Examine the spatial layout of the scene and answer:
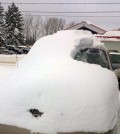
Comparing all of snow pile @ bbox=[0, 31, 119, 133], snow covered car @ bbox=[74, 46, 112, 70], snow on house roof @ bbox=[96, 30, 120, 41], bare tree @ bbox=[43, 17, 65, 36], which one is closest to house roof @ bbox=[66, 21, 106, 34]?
snow on house roof @ bbox=[96, 30, 120, 41]

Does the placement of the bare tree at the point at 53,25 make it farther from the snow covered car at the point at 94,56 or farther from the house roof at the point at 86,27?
the snow covered car at the point at 94,56

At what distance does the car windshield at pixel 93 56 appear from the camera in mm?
5584

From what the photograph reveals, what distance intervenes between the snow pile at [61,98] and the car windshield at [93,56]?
2.50 ft

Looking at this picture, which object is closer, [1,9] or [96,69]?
[96,69]

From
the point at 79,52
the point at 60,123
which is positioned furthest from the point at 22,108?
the point at 79,52

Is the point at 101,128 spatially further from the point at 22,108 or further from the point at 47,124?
the point at 22,108

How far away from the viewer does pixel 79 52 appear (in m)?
5.63

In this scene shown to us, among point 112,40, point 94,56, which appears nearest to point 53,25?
point 112,40

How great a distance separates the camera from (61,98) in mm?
4020

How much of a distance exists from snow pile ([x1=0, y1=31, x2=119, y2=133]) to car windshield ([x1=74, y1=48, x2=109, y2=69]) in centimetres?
76

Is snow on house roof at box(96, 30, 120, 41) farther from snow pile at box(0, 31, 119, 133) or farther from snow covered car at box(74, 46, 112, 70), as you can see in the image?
snow pile at box(0, 31, 119, 133)

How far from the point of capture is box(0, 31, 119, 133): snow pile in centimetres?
391

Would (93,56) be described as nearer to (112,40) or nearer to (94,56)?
(94,56)

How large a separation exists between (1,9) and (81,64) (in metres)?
69.8
